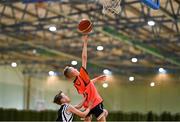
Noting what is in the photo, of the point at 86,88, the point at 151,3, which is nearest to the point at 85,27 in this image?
the point at 86,88

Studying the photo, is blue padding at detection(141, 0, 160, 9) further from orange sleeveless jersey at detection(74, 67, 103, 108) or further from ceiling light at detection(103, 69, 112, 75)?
ceiling light at detection(103, 69, 112, 75)

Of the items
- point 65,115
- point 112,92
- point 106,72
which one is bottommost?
point 65,115

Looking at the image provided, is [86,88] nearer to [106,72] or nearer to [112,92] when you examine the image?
[112,92]

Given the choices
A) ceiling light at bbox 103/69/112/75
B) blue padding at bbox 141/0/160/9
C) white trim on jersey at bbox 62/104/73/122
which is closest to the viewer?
white trim on jersey at bbox 62/104/73/122

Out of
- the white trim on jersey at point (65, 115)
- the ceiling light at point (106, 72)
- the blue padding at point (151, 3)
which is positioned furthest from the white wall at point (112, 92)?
the white trim on jersey at point (65, 115)

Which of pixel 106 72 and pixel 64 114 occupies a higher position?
pixel 106 72

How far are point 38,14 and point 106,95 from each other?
10.7 meters

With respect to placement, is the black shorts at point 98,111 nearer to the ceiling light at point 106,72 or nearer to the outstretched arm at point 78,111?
the outstretched arm at point 78,111

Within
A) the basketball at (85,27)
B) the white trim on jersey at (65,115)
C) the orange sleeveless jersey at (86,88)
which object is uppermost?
the basketball at (85,27)

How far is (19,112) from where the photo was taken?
29.6 metres

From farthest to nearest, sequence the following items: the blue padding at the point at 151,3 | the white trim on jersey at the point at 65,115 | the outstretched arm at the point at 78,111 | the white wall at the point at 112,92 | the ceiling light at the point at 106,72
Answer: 1. the ceiling light at the point at 106,72
2. the white wall at the point at 112,92
3. the blue padding at the point at 151,3
4. the white trim on jersey at the point at 65,115
5. the outstretched arm at the point at 78,111

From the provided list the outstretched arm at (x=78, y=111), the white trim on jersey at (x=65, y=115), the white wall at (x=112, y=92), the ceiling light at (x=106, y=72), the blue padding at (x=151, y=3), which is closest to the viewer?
the outstretched arm at (x=78, y=111)

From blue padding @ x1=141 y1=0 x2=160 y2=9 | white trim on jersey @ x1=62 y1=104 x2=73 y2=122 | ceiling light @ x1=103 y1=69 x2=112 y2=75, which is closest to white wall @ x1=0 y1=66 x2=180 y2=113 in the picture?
ceiling light @ x1=103 y1=69 x2=112 y2=75

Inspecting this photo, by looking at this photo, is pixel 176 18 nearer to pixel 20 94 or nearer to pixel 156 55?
pixel 156 55
